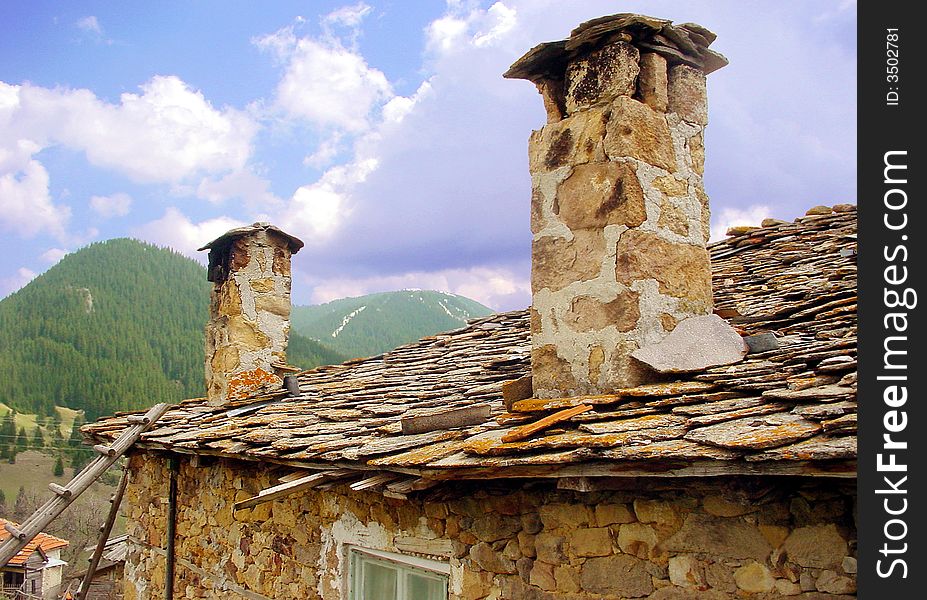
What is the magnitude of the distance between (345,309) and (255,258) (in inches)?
3517

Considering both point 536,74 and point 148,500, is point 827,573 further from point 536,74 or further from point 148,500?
point 148,500

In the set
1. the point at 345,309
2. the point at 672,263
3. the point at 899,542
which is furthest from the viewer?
the point at 345,309

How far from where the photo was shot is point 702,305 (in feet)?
13.5

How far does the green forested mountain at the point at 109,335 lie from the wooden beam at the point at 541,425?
42.4 metres

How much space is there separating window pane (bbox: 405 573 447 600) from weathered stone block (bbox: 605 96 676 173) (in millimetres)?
2299

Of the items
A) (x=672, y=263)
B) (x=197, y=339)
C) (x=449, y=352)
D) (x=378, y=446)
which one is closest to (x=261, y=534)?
(x=378, y=446)

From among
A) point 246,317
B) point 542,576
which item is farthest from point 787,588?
point 246,317

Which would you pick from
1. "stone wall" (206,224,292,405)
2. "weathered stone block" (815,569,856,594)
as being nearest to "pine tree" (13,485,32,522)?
"stone wall" (206,224,292,405)

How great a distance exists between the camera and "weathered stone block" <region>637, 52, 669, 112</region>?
4.10m

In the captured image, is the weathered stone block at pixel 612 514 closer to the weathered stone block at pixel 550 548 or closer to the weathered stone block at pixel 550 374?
the weathered stone block at pixel 550 548

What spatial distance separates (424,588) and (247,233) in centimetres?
439

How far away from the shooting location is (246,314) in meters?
7.35

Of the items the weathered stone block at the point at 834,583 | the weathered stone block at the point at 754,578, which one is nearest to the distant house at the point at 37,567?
the weathered stone block at the point at 754,578

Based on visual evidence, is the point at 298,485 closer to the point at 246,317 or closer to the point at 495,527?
the point at 495,527
